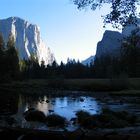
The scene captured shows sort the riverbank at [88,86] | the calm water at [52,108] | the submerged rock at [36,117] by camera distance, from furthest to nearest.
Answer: the riverbank at [88,86] < the submerged rock at [36,117] < the calm water at [52,108]

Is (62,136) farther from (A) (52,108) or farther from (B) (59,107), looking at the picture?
(B) (59,107)

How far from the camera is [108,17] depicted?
12.2 meters

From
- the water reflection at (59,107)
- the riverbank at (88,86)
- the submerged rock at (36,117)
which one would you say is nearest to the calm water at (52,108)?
the water reflection at (59,107)

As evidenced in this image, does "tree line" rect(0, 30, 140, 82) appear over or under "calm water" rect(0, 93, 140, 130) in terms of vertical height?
over

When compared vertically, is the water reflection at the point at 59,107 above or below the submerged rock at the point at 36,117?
above

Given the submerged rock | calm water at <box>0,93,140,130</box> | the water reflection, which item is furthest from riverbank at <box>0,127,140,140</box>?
the water reflection

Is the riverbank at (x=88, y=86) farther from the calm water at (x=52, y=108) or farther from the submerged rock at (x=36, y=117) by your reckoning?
the submerged rock at (x=36, y=117)

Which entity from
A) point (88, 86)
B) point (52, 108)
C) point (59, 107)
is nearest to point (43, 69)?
point (88, 86)

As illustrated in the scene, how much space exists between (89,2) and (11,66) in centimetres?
10045

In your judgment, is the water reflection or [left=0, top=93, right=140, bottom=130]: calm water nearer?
[left=0, top=93, right=140, bottom=130]: calm water

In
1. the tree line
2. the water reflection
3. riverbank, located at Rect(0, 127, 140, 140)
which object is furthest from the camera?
the tree line

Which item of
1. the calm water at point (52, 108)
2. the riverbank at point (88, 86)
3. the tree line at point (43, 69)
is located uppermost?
the tree line at point (43, 69)

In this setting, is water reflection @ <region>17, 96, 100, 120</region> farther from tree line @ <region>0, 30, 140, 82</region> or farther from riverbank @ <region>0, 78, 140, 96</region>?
riverbank @ <region>0, 78, 140, 96</region>

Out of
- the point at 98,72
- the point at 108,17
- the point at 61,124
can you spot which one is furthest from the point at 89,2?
the point at 98,72
